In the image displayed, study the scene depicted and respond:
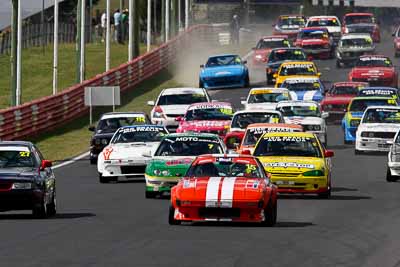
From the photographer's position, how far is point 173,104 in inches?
1800

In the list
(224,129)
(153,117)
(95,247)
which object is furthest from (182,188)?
(153,117)

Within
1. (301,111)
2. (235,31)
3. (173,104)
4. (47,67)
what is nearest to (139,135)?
(301,111)

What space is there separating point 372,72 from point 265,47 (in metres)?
11.8

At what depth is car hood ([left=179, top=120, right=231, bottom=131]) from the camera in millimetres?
39125

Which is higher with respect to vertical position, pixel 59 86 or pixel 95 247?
pixel 95 247

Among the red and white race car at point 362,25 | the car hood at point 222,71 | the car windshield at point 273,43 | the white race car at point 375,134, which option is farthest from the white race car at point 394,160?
the red and white race car at point 362,25

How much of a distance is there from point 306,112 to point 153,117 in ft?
17.8

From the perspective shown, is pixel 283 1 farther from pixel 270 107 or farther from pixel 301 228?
pixel 301 228

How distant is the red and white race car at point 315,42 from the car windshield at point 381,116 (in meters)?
32.4

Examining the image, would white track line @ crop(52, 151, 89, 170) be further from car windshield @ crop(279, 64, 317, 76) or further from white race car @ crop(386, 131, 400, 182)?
car windshield @ crop(279, 64, 317, 76)

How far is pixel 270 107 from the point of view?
4581cm

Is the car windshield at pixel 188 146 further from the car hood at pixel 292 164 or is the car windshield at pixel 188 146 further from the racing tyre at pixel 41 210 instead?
the racing tyre at pixel 41 210

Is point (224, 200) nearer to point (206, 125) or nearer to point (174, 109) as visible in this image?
point (206, 125)

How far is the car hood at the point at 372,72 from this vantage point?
57.7 meters
